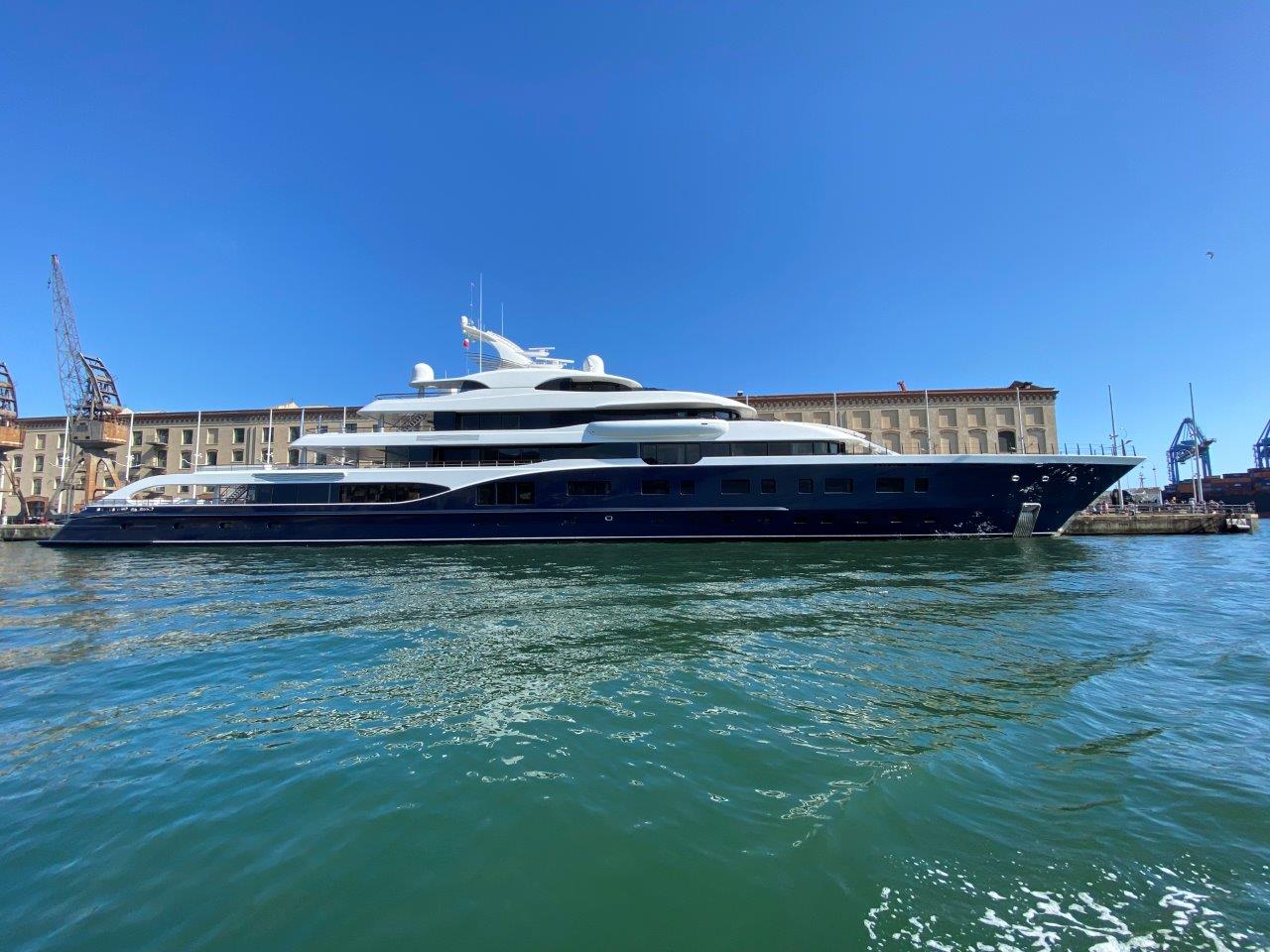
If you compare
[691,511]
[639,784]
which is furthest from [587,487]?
[639,784]

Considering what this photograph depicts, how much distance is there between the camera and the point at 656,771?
11.9 feet

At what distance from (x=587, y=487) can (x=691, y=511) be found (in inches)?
145

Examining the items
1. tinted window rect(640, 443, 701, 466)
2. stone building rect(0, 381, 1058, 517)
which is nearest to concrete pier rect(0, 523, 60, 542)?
stone building rect(0, 381, 1058, 517)

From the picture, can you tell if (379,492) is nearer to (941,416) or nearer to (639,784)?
(639,784)

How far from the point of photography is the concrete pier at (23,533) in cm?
3319

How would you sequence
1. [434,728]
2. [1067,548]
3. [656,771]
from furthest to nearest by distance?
1. [1067,548]
2. [434,728]
3. [656,771]

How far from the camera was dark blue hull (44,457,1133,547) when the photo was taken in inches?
736

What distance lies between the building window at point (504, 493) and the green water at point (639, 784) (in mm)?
11953

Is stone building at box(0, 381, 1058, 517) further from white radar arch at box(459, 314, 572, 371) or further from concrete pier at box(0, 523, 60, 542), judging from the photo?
white radar arch at box(459, 314, 572, 371)

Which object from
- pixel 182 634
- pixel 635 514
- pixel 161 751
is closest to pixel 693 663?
pixel 161 751

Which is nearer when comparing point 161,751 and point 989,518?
point 161,751

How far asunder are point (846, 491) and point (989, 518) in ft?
16.1

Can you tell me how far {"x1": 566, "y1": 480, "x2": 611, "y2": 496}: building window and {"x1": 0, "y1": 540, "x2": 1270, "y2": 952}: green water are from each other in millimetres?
11831

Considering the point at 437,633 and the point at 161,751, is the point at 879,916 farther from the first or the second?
the point at 437,633
